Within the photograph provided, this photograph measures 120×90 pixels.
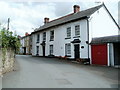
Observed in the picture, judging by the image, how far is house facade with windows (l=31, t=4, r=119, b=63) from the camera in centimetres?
1862

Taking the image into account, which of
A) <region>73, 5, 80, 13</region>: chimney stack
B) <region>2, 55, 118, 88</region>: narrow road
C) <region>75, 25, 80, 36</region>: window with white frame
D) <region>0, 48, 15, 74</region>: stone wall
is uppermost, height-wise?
<region>73, 5, 80, 13</region>: chimney stack

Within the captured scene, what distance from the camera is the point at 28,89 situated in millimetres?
6355

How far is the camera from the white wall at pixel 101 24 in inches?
743

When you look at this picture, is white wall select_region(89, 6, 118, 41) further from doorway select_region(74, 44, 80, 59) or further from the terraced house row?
doorway select_region(74, 44, 80, 59)

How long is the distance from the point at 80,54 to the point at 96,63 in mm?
3077

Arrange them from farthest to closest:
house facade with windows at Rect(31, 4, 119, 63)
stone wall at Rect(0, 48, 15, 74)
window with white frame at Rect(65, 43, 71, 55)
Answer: window with white frame at Rect(65, 43, 71, 55)
house facade with windows at Rect(31, 4, 119, 63)
stone wall at Rect(0, 48, 15, 74)

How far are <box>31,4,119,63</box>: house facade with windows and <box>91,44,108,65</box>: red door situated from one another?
0.85 metres

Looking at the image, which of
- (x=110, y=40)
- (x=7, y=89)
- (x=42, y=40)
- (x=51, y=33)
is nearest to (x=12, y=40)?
(x=7, y=89)

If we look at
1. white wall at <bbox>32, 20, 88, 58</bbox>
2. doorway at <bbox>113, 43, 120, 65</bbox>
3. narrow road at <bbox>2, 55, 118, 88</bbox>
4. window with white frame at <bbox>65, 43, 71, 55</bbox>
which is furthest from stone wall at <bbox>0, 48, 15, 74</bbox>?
window with white frame at <bbox>65, 43, 71, 55</bbox>

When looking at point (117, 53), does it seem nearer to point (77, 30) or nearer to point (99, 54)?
point (99, 54)

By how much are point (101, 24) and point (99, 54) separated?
5761 mm

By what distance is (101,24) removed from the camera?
66.2 ft

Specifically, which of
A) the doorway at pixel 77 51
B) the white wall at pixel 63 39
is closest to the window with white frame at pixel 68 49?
the white wall at pixel 63 39

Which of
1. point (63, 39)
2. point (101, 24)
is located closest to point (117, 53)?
point (101, 24)
